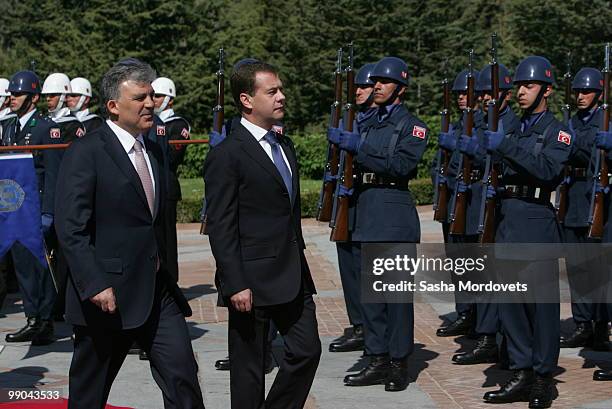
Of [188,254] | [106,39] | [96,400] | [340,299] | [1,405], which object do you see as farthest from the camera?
[106,39]

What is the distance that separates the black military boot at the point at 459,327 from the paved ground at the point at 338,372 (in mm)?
123

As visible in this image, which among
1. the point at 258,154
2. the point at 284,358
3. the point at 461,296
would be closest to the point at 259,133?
the point at 258,154

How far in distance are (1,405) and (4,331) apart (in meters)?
3.56

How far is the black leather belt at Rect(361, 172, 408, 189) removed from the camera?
8.93m

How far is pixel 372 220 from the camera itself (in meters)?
8.91

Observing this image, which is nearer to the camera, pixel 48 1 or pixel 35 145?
pixel 35 145

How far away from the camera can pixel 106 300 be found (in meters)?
5.60

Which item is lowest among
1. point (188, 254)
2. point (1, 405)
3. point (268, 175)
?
point (188, 254)

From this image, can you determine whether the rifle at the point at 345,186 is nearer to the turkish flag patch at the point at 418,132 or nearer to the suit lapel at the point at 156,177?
the turkish flag patch at the point at 418,132

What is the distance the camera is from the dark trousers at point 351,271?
9.41m

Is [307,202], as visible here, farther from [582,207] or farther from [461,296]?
[582,207]

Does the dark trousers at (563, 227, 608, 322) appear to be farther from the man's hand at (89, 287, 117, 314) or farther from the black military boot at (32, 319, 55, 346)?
the man's hand at (89, 287, 117, 314)

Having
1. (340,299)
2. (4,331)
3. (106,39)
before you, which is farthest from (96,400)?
(106,39)

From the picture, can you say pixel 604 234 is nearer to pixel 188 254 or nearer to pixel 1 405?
pixel 1 405
